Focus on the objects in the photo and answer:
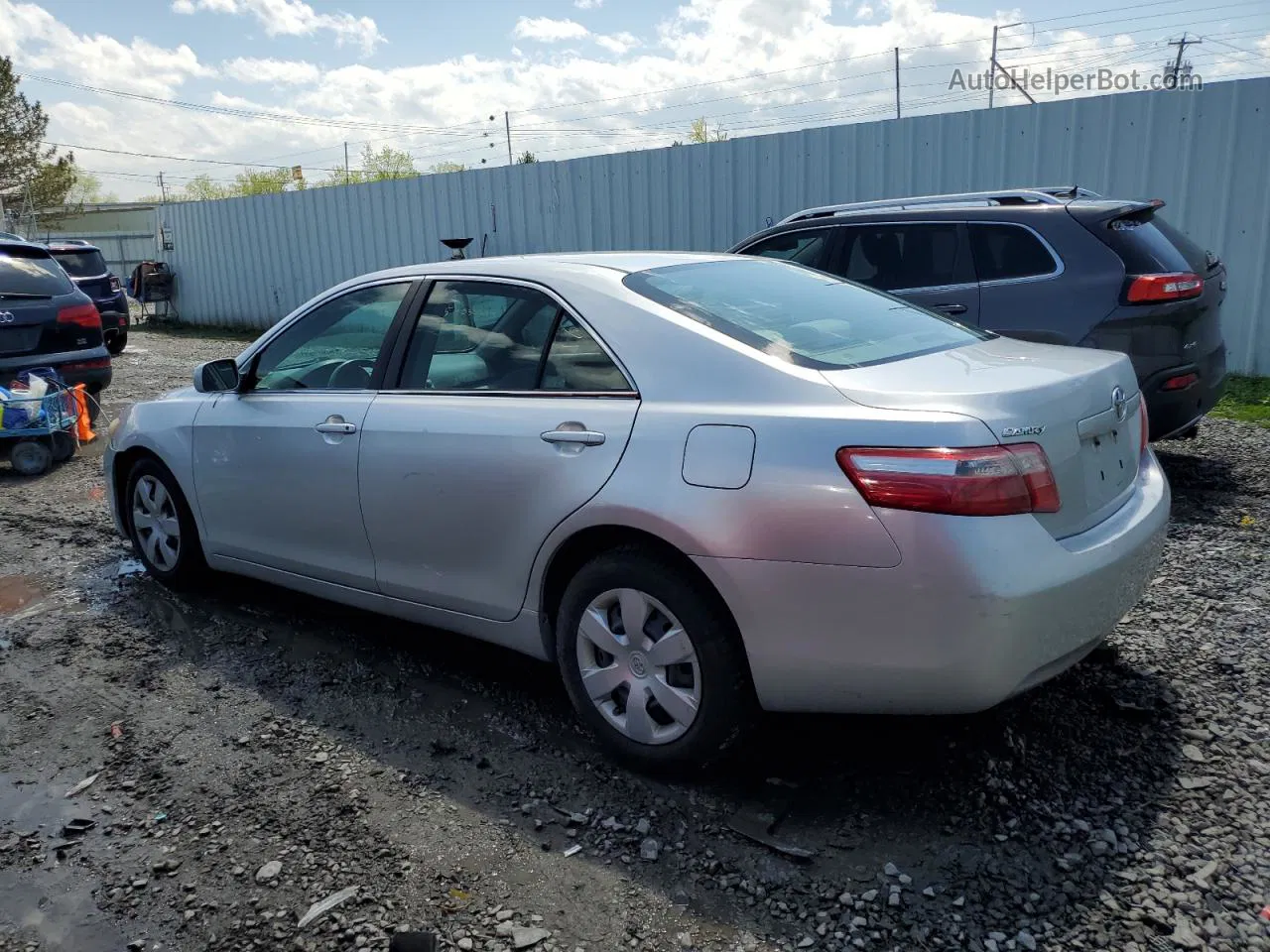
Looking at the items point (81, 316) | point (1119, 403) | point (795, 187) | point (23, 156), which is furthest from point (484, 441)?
point (23, 156)

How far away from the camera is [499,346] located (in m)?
3.76

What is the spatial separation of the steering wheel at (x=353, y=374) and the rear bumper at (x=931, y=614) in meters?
1.81

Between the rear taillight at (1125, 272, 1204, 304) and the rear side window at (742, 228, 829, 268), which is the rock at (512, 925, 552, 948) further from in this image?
the rear side window at (742, 228, 829, 268)

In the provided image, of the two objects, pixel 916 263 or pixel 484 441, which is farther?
pixel 916 263

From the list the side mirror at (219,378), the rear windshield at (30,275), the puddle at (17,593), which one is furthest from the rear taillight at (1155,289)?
the rear windshield at (30,275)

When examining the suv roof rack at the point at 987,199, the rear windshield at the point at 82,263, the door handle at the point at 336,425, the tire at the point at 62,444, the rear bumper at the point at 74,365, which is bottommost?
the tire at the point at 62,444

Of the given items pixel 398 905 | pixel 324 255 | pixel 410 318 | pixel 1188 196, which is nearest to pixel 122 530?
pixel 410 318

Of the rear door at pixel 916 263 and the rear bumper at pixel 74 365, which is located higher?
the rear door at pixel 916 263

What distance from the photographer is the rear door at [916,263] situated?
646 cm

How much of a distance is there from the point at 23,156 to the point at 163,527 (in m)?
59.0

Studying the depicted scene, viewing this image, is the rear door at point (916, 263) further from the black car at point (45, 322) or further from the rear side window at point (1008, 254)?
the black car at point (45, 322)

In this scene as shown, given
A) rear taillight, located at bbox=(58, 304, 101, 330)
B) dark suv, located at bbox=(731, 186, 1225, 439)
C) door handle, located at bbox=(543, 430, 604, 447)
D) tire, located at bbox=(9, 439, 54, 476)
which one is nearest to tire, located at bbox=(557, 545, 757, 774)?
door handle, located at bbox=(543, 430, 604, 447)

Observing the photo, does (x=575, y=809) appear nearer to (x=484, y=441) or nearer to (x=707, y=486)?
(x=707, y=486)

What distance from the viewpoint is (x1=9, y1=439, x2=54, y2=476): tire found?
26.3 feet
